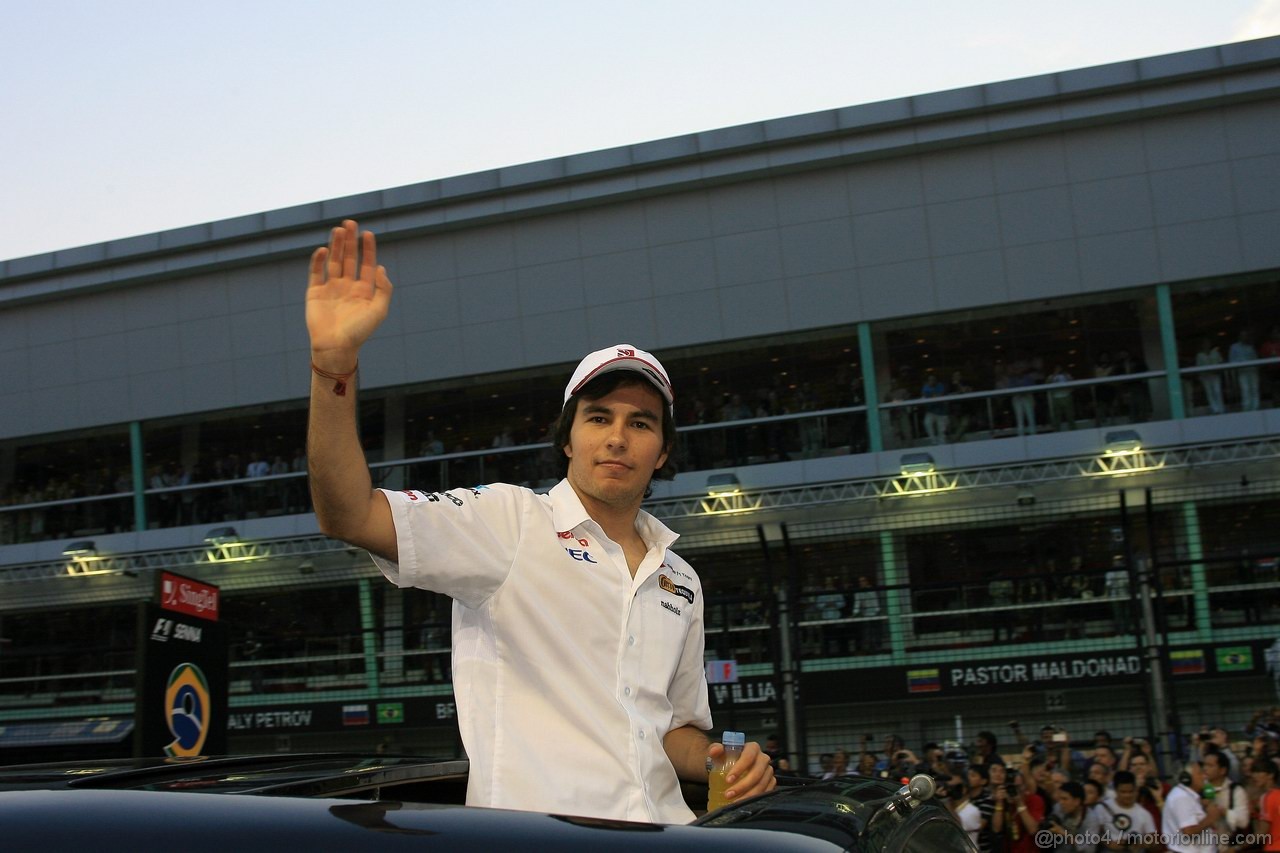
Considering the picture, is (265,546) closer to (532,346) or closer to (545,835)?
(532,346)

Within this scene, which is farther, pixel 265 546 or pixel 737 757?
pixel 265 546

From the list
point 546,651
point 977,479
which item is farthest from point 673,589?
point 977,479

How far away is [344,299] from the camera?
206cm

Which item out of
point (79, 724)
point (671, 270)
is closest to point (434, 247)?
point (671, 270)

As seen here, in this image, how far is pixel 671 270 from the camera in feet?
88.0

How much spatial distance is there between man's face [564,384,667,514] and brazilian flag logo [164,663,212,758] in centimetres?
755

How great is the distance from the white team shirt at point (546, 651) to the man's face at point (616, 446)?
3.5 inches

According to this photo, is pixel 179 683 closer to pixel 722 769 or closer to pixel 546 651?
pixel 546 651

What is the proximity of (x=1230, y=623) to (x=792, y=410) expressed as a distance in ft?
37.2

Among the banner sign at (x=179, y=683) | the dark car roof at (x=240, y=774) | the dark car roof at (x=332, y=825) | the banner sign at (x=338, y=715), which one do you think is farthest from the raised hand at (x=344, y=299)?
the banner sign at (x=338, y=715)

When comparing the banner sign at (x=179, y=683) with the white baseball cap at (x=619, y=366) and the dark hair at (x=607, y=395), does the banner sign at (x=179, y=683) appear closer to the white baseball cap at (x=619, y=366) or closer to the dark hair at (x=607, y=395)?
the dark hair at (x=607, y=395)

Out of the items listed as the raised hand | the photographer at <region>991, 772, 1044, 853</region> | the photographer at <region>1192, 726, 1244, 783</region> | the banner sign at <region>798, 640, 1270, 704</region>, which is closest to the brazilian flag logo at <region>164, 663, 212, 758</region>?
the banner sign at <region>798, 640, 1270, 704</region>

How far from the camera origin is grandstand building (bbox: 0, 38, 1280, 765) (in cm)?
2234

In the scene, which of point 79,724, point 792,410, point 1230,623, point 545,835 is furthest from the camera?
point 792,410
